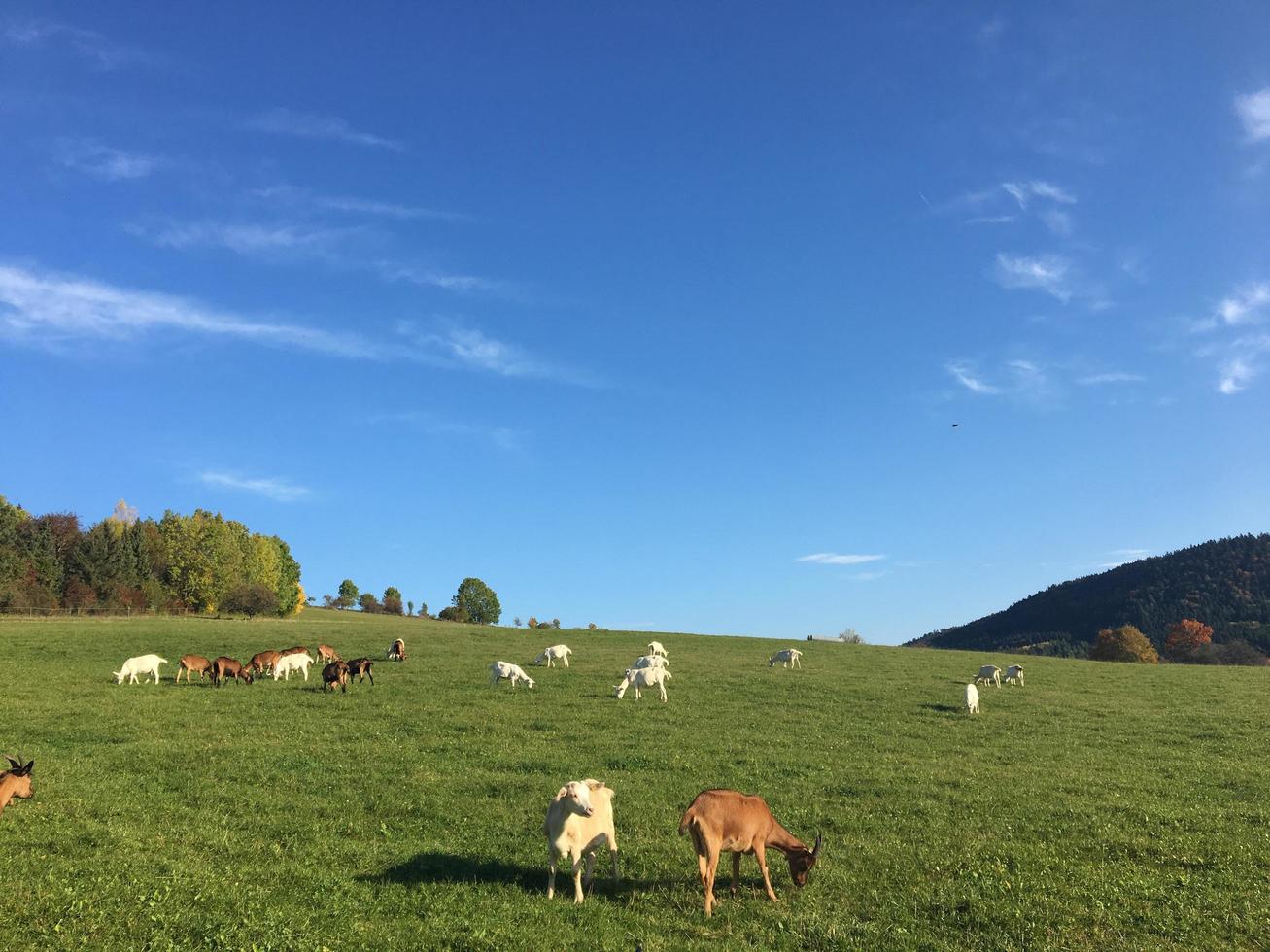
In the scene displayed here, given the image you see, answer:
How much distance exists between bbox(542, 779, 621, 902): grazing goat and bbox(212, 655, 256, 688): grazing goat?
96.6 ft

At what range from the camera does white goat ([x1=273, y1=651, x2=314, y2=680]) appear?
1466 inches

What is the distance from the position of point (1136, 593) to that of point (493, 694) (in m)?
216

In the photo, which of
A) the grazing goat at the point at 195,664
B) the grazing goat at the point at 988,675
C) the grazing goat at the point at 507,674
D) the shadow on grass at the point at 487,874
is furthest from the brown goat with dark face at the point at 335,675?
the grazing goat at the point at 988,675

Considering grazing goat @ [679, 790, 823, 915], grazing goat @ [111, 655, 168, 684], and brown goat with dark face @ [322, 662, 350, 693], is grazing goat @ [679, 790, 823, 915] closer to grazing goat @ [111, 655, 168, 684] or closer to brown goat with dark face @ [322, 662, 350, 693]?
brown goat with dark face @ [322, 662, 350, 693]

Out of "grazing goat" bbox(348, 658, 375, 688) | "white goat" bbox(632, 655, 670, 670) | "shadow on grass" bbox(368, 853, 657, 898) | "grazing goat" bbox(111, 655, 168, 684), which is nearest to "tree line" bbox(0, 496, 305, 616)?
"grazing goat" bbox(111, 655, 168, 684)

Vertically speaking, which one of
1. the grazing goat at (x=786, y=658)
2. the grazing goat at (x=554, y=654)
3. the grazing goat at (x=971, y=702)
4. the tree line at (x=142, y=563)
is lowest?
the grazing goat at (x=971, y=702)

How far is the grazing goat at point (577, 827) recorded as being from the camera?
→ 1091cm

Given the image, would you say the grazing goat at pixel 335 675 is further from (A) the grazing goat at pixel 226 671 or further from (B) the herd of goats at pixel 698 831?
(B) the herd of goats at pixel 698 831

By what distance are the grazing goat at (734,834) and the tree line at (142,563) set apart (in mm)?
99287

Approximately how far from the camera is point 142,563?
353 ft

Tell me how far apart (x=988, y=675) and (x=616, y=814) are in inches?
1459

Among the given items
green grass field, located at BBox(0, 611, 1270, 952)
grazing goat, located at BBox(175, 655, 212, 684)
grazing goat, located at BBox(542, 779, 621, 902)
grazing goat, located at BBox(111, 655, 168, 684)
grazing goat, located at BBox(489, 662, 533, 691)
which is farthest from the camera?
grazing goat, located at BBox(175, 655, 212, 684)

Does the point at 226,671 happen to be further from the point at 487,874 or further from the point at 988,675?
the point at 988,675

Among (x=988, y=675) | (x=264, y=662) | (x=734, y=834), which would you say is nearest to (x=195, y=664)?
(x=264, y=662)
